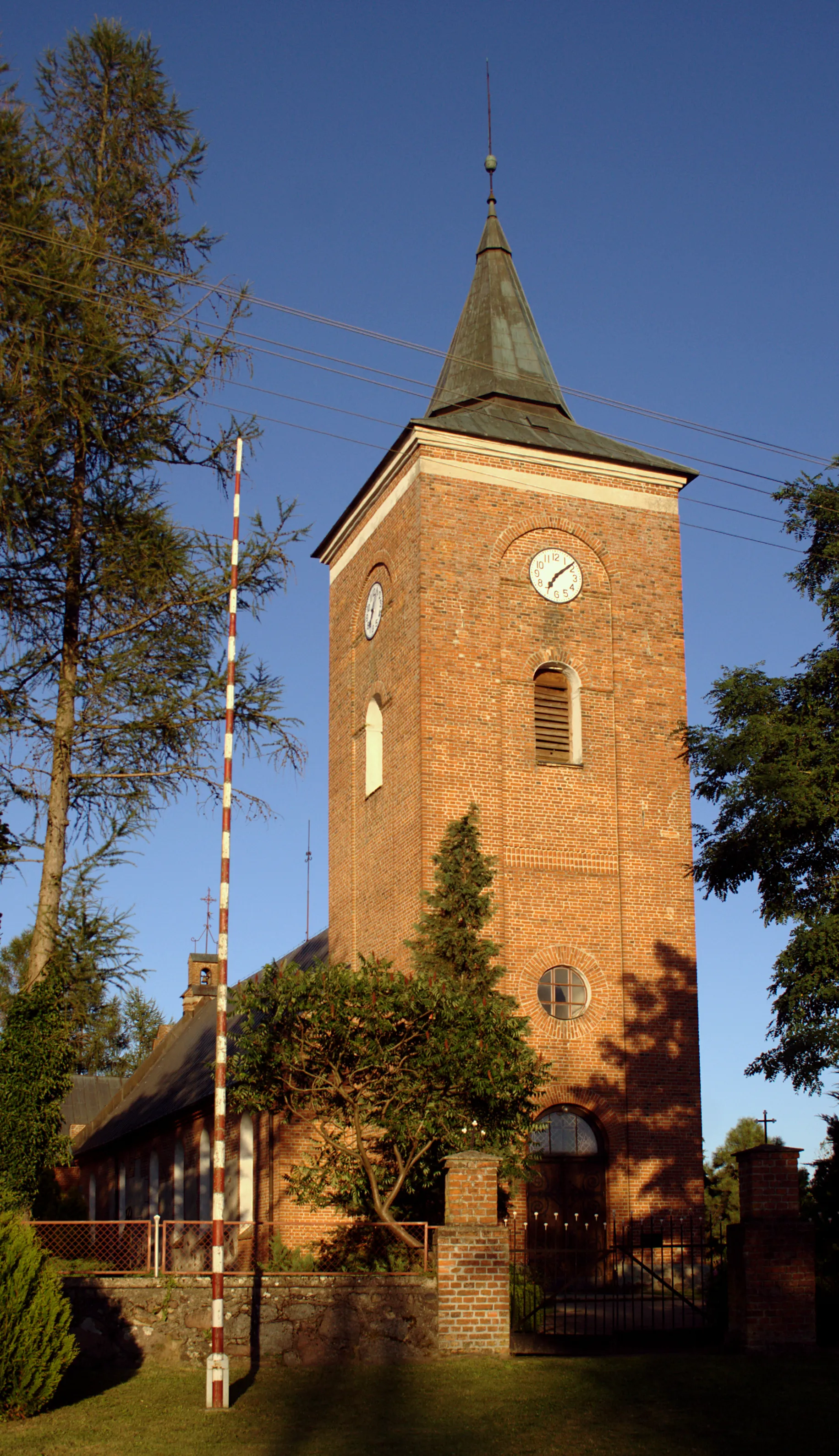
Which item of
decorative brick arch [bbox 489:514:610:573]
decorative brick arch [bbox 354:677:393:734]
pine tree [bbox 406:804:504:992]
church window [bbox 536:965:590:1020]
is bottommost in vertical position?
church window [bbox 536:965:590:1020]

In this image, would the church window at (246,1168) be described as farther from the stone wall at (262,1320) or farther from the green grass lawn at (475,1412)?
the green grass lawn at (475,1412)

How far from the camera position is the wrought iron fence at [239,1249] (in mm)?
15141

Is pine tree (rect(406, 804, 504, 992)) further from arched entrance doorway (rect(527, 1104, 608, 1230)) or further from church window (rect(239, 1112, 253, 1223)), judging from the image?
church window (rect(239, 1112, 253, 1223))

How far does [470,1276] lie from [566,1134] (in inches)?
324

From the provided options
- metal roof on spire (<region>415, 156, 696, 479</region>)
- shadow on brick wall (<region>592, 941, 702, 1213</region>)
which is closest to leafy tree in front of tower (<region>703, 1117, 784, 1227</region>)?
shadow on brick wall (<region>592, 941, 702, 1213</region>)

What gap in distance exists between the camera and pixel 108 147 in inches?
784

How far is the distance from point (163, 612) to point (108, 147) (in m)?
6.66

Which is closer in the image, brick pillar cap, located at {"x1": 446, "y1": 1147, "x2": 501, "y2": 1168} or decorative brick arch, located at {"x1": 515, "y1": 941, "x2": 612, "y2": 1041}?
brick pillar cap, located at {"x1": 446, "y1": 1147, "x2": 501, "y2": 1168}

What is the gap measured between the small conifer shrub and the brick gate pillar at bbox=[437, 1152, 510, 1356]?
3.96m

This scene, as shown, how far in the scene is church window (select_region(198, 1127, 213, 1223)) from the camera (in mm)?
27625

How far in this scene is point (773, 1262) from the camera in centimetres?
1483

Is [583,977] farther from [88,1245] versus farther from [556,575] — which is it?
[88,1245]

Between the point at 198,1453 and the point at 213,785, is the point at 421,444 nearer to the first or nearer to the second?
the point at 213,785

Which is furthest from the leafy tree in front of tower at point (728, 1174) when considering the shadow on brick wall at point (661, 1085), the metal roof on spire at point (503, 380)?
the metal roof on spire at point (503, 380)
